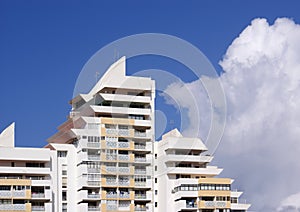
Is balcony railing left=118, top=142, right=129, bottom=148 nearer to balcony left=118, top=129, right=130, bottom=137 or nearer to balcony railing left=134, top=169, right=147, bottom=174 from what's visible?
balcony left=118, top=129, right=130, bottom=137

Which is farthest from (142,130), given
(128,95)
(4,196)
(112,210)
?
(4,196)

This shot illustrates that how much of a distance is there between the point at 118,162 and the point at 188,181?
3077 mm

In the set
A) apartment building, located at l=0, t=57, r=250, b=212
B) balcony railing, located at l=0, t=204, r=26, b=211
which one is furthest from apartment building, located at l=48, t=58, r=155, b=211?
balcony railing, located at l=0, t=204, r=26, b=211

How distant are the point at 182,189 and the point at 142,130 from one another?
3.08 metres

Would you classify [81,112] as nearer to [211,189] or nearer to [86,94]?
[86,94]

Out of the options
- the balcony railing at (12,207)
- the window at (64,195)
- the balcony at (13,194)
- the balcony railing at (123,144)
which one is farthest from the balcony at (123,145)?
the balcony railing at (12,207)

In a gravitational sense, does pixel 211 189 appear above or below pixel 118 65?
below

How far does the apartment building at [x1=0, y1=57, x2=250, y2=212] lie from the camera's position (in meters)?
33.1

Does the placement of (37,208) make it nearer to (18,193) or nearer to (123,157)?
(18,193)

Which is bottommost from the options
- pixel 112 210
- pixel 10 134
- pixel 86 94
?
pixel 112 210

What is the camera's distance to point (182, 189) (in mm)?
34594

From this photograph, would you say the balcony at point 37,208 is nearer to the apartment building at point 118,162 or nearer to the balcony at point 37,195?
the apartment building at point 118,162

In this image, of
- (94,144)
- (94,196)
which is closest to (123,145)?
(94,144)

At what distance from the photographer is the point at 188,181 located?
34594 mm
